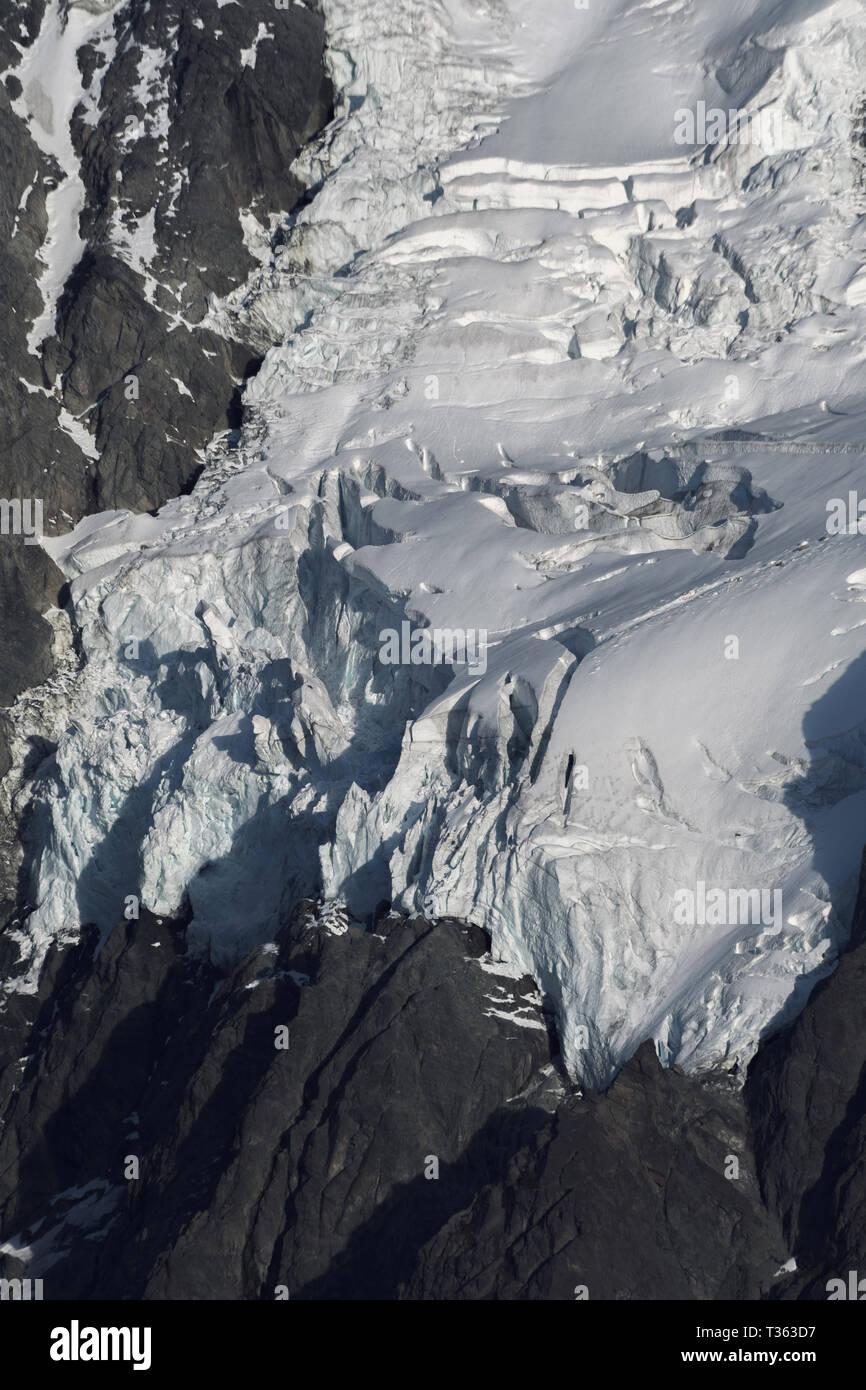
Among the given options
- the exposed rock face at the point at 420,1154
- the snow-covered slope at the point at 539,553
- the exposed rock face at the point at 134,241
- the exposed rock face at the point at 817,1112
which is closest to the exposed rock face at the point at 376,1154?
the exposed rock face at the point at 420,1154

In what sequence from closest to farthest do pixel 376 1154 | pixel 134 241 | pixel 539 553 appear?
1. pixel 376 1154
2. pixel 539 553
3. pixel 134 241

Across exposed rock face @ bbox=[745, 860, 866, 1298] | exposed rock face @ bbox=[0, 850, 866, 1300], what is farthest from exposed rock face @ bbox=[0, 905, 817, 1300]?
exposed rock face @ bbox=[745, 860, 866, 1298]

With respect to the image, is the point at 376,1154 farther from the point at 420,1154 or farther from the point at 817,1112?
the point at 817,1112

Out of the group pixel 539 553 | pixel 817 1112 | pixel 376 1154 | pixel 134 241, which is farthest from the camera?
pixel 134 241

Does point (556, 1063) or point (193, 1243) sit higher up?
point (556, 1063)

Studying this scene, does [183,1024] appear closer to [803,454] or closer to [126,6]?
[803,454]

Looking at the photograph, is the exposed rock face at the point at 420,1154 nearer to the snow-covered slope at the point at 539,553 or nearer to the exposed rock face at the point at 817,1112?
the exposed rock face at the point at 817,1112

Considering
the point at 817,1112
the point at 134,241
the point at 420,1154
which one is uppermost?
the point at 134,241

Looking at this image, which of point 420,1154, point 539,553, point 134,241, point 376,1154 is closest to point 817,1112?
point 420,1154
